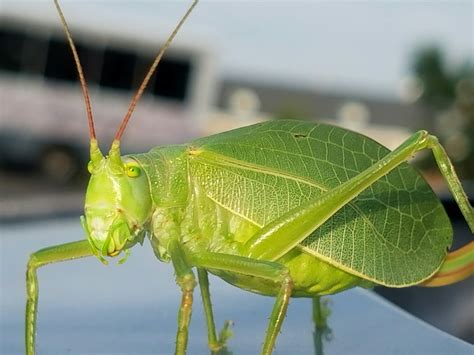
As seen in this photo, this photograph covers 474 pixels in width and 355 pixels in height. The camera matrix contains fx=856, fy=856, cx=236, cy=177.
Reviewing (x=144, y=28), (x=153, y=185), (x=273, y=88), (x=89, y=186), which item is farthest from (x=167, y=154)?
(x=273, y=88)

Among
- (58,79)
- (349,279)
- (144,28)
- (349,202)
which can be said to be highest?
(144,28)

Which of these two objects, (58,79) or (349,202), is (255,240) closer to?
(349,202)

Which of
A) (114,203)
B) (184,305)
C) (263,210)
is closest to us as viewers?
(184,305)

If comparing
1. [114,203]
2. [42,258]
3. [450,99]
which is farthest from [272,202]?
[450,99]

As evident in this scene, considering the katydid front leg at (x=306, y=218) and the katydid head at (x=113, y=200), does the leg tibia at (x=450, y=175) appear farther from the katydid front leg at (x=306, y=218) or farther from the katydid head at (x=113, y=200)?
the katydid head at (x=113, y=200)

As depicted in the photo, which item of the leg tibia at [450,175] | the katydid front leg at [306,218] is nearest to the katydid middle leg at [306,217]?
the katydid front leg at [306,218]

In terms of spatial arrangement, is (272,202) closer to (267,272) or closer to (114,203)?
(267,272)

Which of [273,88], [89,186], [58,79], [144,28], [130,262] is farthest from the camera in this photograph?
[273,88]

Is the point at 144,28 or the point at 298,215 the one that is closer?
the point at 298,215
